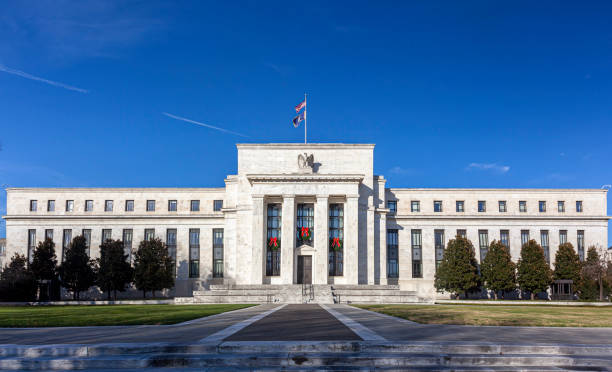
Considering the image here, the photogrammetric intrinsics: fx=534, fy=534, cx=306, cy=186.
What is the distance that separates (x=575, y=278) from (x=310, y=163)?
34.6 metres

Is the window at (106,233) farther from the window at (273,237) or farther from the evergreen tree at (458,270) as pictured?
the evergreen tree at (458,270)

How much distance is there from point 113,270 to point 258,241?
56.3 feet

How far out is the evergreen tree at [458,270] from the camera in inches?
2506

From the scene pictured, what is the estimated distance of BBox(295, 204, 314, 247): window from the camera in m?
64.0

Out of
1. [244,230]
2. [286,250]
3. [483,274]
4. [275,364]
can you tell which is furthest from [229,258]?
[275,364]

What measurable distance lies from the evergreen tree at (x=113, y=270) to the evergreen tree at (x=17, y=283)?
23.4ft

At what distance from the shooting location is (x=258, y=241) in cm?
6253

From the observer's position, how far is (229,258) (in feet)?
223

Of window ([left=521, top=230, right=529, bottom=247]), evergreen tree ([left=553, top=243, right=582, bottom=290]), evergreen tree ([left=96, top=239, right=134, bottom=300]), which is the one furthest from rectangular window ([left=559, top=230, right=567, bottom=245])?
evergreen tree ([left=96, top=239, right=134, bottom=300])

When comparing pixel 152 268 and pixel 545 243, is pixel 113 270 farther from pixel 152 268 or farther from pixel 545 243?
pixel 545 243

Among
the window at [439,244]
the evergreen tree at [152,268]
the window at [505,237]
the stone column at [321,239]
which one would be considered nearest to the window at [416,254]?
the window at [439,244]

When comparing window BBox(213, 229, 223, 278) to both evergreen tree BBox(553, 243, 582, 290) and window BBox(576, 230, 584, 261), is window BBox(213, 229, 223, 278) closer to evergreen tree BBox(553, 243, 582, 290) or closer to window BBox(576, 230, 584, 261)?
evergreen tree BBox(553, 243, 582, 290)

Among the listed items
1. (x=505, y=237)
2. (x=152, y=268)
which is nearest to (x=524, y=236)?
(x=505, y=237)

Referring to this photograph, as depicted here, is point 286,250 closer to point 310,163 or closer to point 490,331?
point 310,163
